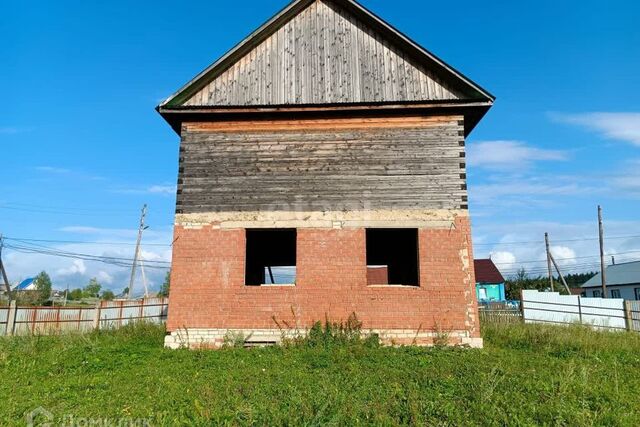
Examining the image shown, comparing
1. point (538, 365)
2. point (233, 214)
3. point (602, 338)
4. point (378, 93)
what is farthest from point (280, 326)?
point (602, 338)

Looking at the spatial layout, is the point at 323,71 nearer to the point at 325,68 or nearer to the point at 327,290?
the point at 325,68

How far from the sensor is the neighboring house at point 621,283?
1603 inches

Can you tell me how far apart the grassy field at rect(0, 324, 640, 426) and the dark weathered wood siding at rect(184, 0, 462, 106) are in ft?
21.3

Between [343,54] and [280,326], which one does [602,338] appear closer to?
[280,326]

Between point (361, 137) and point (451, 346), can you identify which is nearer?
point (451, 346)

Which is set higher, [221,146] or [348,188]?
[221,146]

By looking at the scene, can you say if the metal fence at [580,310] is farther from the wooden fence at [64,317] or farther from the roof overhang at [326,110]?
the wooden fence at [64,317]

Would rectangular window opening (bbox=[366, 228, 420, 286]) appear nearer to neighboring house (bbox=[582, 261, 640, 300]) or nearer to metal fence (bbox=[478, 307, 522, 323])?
metal fence (bbox=[478, 307, 522, 323])

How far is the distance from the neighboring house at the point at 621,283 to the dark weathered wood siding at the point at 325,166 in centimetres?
4216

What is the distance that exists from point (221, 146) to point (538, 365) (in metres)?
9.04

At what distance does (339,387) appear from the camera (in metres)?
6.38

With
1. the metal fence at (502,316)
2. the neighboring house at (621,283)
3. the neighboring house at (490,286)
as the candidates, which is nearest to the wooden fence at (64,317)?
the metal fence at (502,316)

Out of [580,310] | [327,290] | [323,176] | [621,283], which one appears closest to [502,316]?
[580,310]

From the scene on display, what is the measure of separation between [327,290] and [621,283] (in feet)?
149
